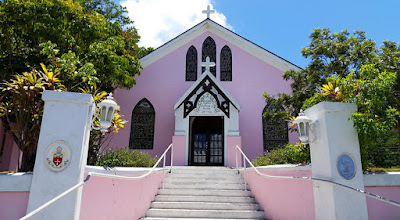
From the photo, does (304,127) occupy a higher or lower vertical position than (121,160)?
higher

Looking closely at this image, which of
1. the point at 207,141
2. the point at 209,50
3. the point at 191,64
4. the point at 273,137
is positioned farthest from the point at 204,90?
the point at 273,137

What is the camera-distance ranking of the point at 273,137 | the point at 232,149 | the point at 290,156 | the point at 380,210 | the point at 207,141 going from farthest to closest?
the point at 273,137
the point at 207,141
the point at 232,149
the point at 290,156
the point at 380,210

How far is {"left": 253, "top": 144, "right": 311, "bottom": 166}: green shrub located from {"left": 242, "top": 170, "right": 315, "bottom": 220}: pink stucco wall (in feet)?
2.03

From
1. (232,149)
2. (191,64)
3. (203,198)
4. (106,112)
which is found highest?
(191,64)

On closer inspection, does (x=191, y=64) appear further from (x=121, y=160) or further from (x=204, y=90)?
(x=121, y=160)

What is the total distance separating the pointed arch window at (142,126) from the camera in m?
12.7

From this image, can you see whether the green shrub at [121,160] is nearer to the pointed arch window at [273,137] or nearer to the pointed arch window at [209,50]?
the pointed arch window at [273,137]

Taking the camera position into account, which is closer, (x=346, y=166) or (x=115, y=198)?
(x=346, y=166)

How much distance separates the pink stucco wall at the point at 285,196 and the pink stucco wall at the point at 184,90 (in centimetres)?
633

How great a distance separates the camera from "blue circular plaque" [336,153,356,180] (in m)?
3.72

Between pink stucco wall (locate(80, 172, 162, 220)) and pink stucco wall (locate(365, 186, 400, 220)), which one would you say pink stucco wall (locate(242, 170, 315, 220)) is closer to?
pink stucco wall (locate(365, 186, 400, 220))

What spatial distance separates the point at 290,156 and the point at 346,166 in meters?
2.62

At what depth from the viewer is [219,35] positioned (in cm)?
1430

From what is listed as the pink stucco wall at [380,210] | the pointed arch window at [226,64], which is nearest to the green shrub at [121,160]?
the pink stucco wall at [380,210]
